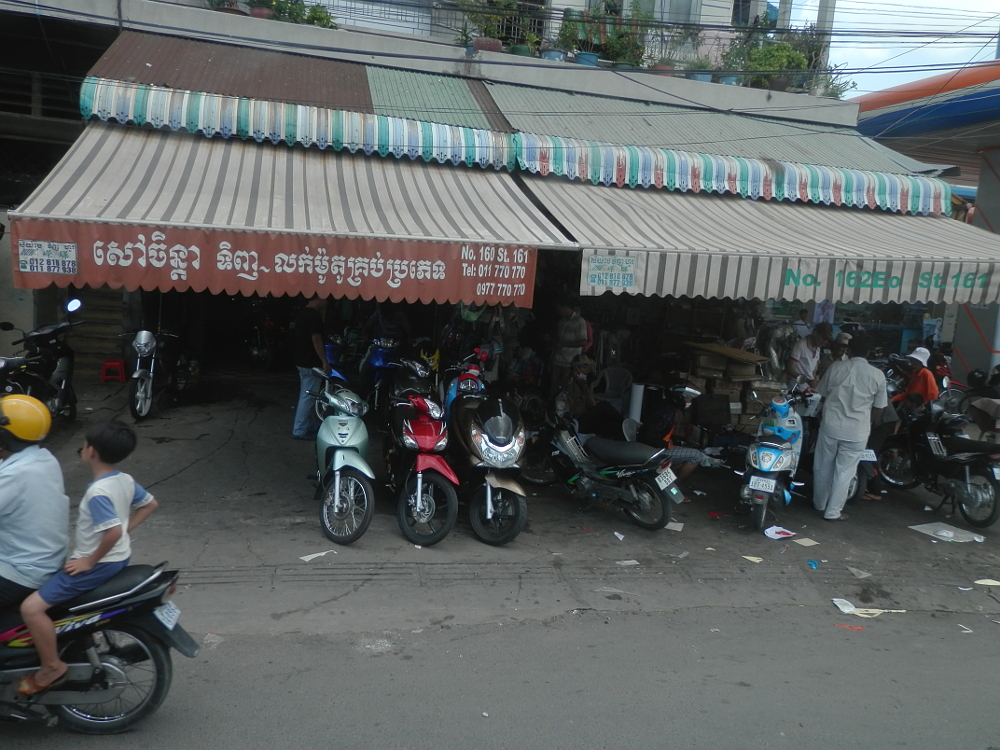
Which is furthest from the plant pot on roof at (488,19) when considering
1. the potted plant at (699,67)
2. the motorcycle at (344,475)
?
the motorcycle at (344,475)

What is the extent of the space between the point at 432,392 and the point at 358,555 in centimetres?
160

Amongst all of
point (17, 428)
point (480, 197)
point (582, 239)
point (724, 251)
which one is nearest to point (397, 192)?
point (480, 197)

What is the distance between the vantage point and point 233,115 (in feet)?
23.9

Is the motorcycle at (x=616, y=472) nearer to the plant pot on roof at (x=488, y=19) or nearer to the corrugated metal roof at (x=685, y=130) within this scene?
the corrugated metal roof at (x=685, y=130)

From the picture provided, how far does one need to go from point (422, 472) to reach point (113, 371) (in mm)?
6215

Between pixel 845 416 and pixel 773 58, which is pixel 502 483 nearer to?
pixel 845 416

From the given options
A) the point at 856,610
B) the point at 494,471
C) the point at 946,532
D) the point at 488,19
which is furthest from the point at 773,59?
the point at 856,610

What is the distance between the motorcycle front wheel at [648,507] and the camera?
6.40 m

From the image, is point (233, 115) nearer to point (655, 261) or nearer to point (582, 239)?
point (582, 239)

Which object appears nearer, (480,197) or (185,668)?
(185,668)

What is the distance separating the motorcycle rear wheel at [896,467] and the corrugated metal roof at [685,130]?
3492mm

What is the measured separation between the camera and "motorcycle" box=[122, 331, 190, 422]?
27.2 feet

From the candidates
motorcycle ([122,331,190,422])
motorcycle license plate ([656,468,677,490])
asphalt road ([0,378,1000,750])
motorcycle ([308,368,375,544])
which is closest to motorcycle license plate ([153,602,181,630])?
asphalt road ([0,378,1000,750])

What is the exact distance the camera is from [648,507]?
257 inches
